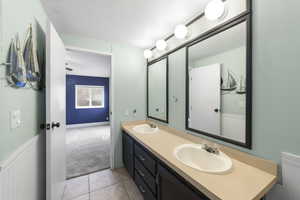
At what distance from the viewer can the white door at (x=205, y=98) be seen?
122 cm

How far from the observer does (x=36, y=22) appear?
1171 millimetres

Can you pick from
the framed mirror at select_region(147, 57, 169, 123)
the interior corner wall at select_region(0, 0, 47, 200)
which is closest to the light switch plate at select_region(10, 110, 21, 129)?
the interior corner wall at select_region(0, 0, 47, 200)

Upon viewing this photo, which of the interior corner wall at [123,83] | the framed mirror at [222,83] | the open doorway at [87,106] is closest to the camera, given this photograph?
the framed mirror at [222,83]

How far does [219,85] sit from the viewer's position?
3.92 feet

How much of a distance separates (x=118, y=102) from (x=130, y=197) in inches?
57.3

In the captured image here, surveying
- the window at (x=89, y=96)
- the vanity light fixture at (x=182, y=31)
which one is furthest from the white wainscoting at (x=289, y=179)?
the window at (x=89, y=96)

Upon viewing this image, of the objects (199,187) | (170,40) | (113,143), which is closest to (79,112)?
(113,143)

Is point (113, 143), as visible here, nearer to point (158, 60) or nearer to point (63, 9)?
point (158, 60)

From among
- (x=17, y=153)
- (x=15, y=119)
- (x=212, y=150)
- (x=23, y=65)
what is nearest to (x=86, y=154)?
(x=17, y=153)

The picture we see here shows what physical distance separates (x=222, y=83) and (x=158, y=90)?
113 cm

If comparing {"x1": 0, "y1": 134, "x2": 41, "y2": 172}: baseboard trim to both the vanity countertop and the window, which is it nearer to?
the vanity countertop

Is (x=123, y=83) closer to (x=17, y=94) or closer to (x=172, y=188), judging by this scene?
(x=17, y=94)

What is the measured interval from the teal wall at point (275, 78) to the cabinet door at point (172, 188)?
569 mm

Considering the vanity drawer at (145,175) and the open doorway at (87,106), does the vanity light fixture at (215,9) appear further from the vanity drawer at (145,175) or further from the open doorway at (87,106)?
the open doorway at (87,106)
